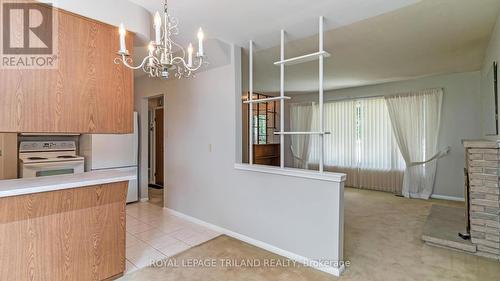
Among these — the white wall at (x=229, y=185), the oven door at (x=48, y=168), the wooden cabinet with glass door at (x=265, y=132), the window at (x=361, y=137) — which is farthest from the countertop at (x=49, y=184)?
the window at (x=361, y=137)

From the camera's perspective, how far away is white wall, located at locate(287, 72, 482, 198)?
446 cm

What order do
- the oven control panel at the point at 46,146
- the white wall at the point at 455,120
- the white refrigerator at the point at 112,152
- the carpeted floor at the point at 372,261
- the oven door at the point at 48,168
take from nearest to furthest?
the carpeted floor at the point at 372,261, the oven door at the point at 48,168, the oven control panel at the point at 46,146, the white refrigerator at the point at 112,152, the white wall at the point at 455,120

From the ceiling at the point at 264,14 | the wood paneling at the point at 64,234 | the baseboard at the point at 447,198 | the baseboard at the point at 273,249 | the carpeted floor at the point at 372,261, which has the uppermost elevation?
the ceiling at the point at 264,14

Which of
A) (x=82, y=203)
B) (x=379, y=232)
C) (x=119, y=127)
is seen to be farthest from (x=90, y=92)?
(x=379, y=232)

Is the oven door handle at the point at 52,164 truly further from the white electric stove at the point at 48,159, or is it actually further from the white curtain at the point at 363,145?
the white curtain at the point at 363,145

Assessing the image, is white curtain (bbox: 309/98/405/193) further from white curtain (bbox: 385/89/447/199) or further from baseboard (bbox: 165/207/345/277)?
baseboard (bbox: 165/207/345/277)

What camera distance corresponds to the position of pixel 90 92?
1.98 m

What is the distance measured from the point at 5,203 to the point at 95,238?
0.65 meters

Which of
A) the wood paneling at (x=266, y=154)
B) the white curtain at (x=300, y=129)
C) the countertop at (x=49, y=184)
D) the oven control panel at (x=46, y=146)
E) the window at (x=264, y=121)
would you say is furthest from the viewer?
the white curtain at (x=300, y=129)

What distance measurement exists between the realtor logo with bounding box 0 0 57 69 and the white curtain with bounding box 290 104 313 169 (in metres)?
5.55

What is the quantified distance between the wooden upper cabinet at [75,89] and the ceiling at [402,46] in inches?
76.0

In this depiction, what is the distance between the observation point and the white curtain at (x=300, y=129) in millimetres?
6504

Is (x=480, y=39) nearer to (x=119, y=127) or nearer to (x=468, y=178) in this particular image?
(x=468, y=178)

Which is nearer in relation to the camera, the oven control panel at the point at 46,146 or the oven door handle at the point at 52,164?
the oven door handle at the point at 52,164
